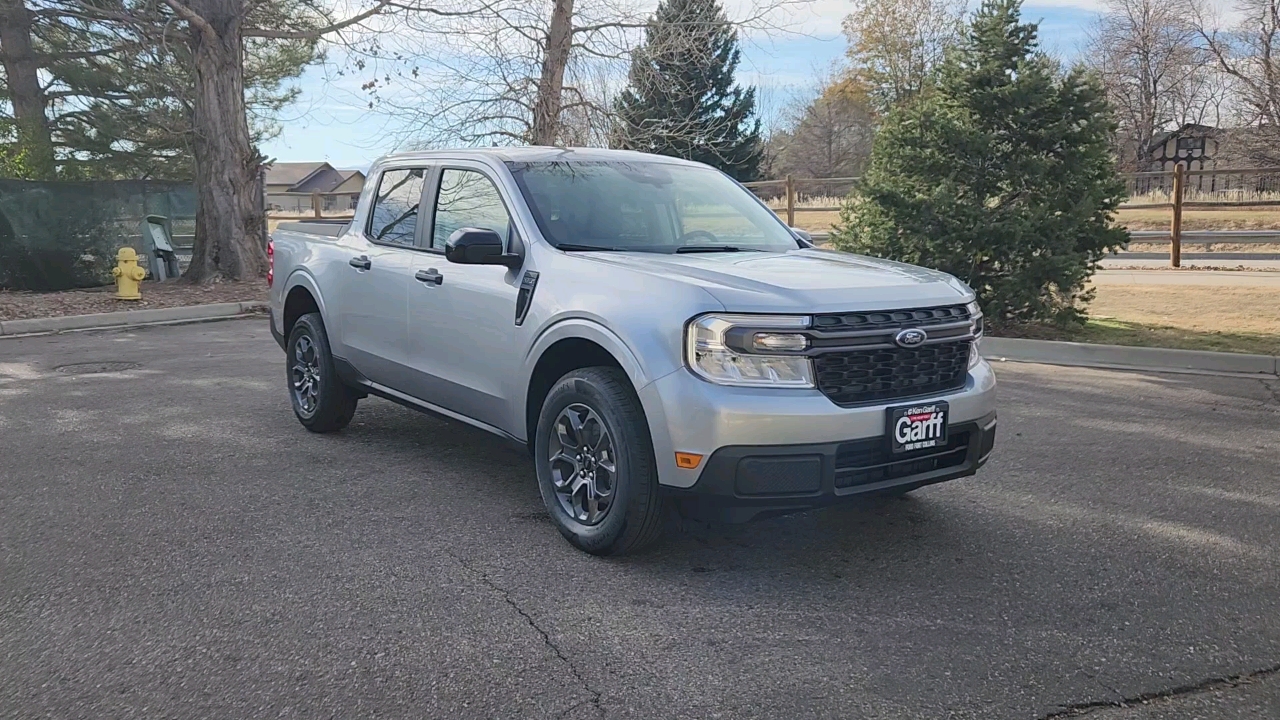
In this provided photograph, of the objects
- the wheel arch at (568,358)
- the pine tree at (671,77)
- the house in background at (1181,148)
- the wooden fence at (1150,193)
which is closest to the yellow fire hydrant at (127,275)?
the pine tree at (671,77)

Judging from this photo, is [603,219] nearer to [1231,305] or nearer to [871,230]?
[871,230]

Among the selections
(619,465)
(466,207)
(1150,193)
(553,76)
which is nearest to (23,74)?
(553,76)

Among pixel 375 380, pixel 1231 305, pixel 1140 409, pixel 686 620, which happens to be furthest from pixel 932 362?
pixel 1231 305

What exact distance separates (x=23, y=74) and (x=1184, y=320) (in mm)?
20277

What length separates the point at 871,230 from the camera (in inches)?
437

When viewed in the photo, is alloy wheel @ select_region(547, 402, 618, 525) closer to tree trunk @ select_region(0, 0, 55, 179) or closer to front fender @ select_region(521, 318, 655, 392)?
front fender @ select_region(521, 318, 655, 392)

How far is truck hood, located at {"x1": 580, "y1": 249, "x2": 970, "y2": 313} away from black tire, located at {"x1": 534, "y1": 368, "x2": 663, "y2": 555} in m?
A: 0.53

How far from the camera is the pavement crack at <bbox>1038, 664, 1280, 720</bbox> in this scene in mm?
3150

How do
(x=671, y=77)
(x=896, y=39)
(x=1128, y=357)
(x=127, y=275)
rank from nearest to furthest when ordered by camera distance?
(x=1128, y=357), (x=671, y=77), (x=127, y=275), (x=896, y=39)

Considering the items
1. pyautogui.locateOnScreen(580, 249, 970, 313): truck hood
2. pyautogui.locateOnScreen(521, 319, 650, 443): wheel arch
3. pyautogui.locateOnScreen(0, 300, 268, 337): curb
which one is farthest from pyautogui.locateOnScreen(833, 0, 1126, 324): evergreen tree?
pyautogui.locateOnScreen(0, 300, 268, 337): curb

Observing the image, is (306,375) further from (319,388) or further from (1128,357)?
(1128,357)

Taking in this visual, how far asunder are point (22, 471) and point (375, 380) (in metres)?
2.01

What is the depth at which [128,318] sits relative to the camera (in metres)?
13.3

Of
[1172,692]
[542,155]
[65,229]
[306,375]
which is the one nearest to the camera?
[1172,692]
